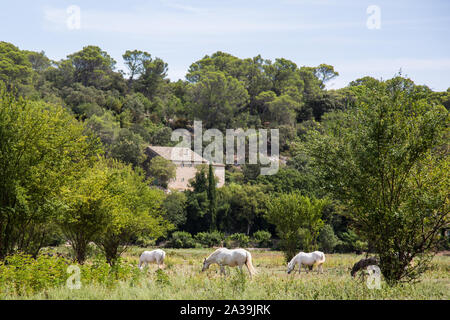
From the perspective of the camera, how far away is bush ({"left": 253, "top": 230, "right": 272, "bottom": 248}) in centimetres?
5338

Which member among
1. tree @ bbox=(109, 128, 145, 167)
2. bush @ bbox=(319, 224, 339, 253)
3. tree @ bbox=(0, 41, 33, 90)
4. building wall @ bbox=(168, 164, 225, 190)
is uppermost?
tree @ bbox=(0, 41, 33, 90)

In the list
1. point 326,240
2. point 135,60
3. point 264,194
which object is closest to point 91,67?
point 135,60

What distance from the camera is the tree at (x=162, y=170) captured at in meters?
66.1

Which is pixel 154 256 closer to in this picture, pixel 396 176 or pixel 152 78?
pixel 396 176

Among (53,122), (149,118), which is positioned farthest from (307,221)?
(149,118)

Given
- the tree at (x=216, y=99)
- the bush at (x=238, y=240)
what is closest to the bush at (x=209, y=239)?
the bush at (x=238, y=240)

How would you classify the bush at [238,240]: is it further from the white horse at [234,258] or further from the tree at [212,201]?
the white horse at [234,258]

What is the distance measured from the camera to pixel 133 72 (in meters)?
117

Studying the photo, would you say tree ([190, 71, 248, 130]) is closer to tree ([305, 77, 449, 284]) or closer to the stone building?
the stone building

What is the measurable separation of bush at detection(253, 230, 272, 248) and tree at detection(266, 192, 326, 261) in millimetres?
20962

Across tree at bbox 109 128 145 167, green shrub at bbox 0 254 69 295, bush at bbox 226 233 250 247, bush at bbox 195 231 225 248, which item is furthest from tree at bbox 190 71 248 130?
green shrub at bbox 0 254 69 295

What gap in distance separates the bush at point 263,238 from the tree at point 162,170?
1860 centimetres

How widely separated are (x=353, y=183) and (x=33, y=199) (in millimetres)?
10862

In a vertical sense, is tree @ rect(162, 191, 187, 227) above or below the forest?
below
